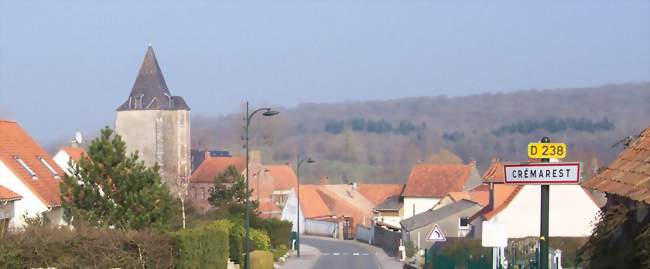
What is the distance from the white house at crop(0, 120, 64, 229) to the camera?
125 feet

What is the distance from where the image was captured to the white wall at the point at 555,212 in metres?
49.3

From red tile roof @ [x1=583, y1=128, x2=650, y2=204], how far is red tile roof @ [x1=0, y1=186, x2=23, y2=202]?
2530 centimetres

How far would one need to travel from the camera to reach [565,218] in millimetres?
49938

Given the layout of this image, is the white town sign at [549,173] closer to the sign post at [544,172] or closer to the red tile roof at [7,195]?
the sign post at [544,172]

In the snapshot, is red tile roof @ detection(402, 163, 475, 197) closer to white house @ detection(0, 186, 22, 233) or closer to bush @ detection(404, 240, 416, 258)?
bush @ detection(404, 240, 416, 258)

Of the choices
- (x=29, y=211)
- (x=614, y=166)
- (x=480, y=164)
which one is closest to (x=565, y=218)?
(x=29, y=211)

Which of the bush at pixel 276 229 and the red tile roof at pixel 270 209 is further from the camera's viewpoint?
the red tile roof at pixel 270 209

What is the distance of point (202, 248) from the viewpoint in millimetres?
32281

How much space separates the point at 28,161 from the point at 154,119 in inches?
3146

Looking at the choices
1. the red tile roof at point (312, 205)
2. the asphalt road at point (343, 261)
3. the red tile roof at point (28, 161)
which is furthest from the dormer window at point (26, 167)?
the red tile roof at point (312, 205)

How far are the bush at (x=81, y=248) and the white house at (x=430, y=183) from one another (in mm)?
68833

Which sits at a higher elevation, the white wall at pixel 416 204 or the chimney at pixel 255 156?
the chimney at pixel 255 156

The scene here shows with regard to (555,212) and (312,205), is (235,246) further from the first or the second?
(312,205)

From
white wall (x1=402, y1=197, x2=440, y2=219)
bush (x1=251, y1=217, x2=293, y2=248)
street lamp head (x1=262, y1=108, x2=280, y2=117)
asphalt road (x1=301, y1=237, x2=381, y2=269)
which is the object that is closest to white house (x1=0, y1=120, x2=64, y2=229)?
street lamp head (x1=262, y1=108, x2=280, y2=117)
